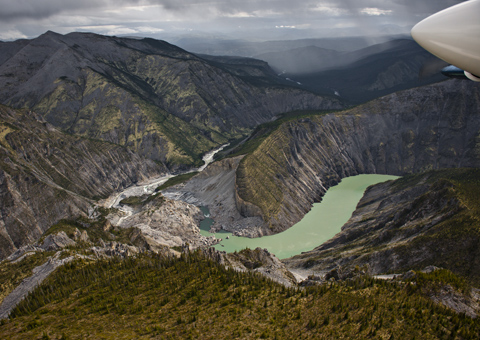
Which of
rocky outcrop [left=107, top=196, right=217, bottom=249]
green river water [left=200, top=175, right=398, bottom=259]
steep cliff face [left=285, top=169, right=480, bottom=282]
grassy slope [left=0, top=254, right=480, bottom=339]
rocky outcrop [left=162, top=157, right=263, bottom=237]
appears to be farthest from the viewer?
rocky outcrop [left=162, top=157, right=263, bottom=237]

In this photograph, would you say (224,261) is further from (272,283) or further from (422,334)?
(422,334)

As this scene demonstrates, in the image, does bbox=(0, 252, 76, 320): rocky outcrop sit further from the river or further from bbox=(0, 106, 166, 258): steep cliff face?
the river

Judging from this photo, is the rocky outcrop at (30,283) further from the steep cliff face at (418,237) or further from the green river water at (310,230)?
the green river water at (310,230)

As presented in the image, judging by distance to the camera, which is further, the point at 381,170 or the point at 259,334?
the point at 381,170

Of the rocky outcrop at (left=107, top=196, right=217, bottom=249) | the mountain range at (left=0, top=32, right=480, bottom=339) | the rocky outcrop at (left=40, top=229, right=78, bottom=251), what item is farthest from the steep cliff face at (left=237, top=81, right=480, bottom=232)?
the rocky outcrop at (left=40, top=229, right=78, bottom=251)

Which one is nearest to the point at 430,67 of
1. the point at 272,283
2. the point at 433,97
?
the point at 272,283

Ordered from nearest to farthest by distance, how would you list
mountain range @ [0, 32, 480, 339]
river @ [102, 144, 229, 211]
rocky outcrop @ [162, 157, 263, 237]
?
mountain range @ [0, 32, 480, 339] → rocky outcrop @ [162, 157, 263, 237] → river @ [102, 144, 229, 211]

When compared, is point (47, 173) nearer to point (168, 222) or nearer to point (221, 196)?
point (168, 222)

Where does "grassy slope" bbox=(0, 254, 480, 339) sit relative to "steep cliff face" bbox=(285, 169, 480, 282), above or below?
above

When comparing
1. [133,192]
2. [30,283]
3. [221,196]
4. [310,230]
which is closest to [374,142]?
[310,230]
